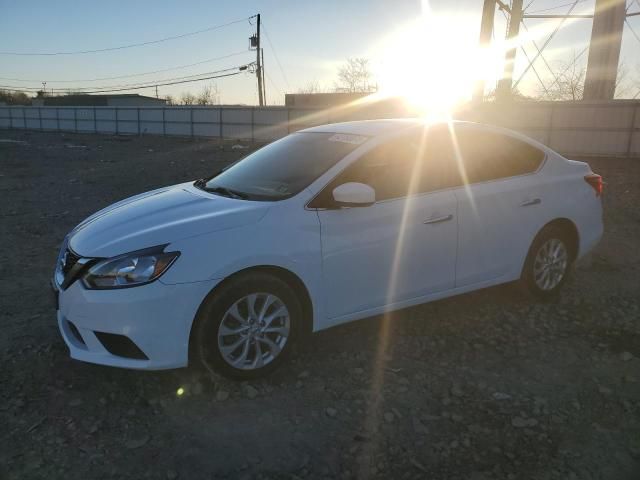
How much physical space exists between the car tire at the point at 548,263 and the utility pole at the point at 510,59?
21198mm

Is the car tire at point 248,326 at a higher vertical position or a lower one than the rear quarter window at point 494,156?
lower

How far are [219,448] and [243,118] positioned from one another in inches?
1076

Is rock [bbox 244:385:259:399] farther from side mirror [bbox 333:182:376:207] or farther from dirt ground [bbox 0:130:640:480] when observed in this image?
side mirror [bbox 333:182:376:207]

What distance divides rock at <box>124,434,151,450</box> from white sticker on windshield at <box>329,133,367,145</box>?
7.61ft

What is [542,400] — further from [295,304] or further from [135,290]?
[135,290]

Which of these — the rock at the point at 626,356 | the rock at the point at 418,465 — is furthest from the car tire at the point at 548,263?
the rock at the point at 418,465

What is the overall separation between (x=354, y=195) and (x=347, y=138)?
802 millimetres

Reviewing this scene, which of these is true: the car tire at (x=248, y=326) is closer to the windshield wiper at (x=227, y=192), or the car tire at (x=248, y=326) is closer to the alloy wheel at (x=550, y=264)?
the windshield wiper at (x=227, y=192)

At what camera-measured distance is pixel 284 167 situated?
3834 mm

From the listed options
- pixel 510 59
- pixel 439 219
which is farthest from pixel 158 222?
pixel 510 59

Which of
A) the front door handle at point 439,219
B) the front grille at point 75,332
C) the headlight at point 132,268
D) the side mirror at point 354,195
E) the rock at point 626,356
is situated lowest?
the rock at point 626,356

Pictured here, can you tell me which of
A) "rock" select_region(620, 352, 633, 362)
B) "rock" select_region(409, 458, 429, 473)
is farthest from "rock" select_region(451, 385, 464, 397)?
"rock" select_region(620, 352, 633, 362)

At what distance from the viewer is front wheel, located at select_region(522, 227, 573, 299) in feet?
14.5

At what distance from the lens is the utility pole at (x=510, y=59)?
76.5ft
